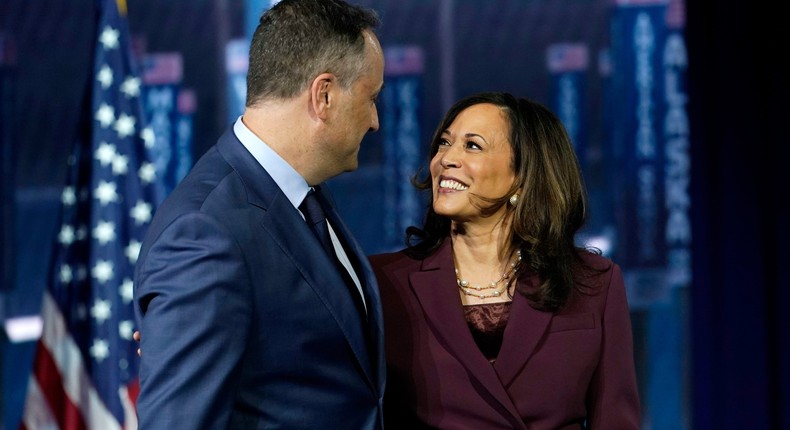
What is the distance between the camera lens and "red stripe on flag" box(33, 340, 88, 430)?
8.79 ft

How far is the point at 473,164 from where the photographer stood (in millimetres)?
1813

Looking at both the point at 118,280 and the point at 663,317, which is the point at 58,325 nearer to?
the point at 118,280

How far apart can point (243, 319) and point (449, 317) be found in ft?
2.09

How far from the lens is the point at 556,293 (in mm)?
1753

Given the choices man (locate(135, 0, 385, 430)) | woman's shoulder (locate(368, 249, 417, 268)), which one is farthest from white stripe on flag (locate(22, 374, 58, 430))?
man (locate(135, 0, 385, 430))

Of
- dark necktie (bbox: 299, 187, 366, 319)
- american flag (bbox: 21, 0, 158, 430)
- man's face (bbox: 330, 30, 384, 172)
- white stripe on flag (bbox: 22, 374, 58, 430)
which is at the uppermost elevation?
man's face (bbox: 330, 30, 384, 172)

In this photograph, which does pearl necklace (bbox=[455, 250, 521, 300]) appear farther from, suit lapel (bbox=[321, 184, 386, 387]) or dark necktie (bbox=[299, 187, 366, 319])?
dark necktie (bbox=[299, 187, 366, 319])

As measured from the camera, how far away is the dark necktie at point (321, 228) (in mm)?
1394

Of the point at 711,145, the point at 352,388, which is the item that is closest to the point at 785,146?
the point at 711,145

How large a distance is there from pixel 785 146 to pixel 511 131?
191 cm

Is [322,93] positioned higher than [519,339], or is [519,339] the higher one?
[322,93]

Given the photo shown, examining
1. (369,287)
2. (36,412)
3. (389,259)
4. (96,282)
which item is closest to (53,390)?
(36,412)

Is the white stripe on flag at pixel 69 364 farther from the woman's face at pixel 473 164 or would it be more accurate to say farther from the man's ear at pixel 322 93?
the man's ear at pixel 322 93

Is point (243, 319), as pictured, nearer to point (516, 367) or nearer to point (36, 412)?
point (516, 367)
